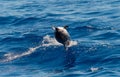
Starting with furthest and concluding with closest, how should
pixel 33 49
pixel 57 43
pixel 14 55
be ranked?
1. pixel 57 43
2. pixel 33 49
3. pixel 14 55

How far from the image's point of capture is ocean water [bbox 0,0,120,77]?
15.2 m

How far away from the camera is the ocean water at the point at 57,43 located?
1523cm

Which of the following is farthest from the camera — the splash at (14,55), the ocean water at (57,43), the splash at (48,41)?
the splash at (48,41)

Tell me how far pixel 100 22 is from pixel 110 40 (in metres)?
2.94

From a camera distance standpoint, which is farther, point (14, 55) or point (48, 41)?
point (48, 41)

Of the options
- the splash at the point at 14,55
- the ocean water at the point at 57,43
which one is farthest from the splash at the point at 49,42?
the splash at the point at 14,55

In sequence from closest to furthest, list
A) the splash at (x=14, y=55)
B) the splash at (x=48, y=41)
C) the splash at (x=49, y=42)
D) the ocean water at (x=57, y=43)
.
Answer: the ocean water at (x=57, y=43) → the splash at (x=14, y=55) → the splash at (x=49, y=42) → the splash at (x=48, y=41)

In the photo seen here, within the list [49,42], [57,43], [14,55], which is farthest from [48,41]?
[14,55]

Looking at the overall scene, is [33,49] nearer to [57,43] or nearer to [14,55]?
[14,55]

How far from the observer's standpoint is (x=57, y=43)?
58.7 feet

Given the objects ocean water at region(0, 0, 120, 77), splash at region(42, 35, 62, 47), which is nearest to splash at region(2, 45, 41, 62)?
ocean water at region(0, 0, 120, 77)

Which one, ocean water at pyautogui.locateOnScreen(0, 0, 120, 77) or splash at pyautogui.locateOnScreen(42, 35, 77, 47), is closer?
ocean water at pyautogui.locateOnScreen(0, 0, 120, 77)

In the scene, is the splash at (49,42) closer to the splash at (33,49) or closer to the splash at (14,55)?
the splash at (33,49)

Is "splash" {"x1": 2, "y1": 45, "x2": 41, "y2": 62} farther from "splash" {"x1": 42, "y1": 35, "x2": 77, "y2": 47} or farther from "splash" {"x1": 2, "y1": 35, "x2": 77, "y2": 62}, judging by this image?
"splash" {"x1": 42, "y1": 35, "x2": 77, "y2": 47}
